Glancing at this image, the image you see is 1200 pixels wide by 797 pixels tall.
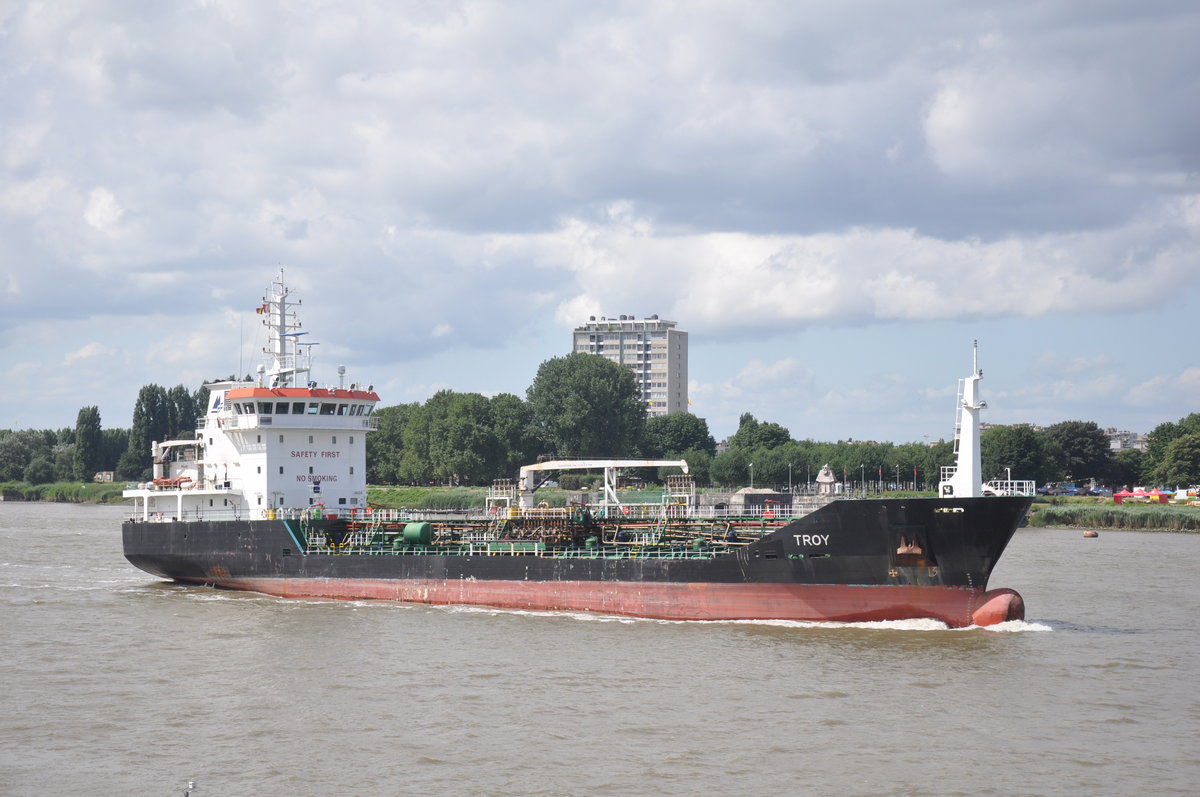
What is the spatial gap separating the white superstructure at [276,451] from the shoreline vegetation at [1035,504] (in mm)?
9703

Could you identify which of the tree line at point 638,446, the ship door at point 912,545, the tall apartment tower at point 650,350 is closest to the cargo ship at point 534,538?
the ship door at point 912,545

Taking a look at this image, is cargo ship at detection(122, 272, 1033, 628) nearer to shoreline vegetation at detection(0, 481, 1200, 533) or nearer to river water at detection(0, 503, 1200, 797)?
river water at detection(0, 503, 1200, 797)

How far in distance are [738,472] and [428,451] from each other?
26059 mm

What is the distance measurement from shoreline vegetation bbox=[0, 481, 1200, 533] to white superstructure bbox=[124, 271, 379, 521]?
970 centimetres

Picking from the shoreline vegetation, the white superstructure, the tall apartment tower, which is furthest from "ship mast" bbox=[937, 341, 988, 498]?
the tall apartment tower

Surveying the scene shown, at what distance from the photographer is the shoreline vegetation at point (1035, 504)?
65500mm

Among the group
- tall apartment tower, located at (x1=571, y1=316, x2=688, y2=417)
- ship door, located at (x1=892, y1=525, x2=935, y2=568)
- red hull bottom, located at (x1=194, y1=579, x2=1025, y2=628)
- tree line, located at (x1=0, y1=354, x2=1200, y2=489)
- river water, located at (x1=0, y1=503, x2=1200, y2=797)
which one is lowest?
river water, located at (x1=0, y1=503, x2=1200, y2=797)

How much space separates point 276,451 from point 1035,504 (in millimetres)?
57774

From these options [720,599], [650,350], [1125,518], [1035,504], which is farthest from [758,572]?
[650,350]

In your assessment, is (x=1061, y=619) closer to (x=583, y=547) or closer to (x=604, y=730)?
(x=583, y=547)

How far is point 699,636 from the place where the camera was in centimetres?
2488

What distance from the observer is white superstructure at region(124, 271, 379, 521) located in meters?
35.5

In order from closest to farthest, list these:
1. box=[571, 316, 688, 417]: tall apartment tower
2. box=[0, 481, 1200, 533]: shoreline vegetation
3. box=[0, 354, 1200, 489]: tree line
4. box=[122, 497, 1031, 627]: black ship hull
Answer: box=[122, 497, 1031, 627]: black ship hull
box=[0, 481, 1200, 533]: shoreline vegetation
box=[0, 354, 1200, 489]: tree line
box=[571, 316, 688, 417]: tall apartment tower

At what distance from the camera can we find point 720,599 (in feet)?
87.5
